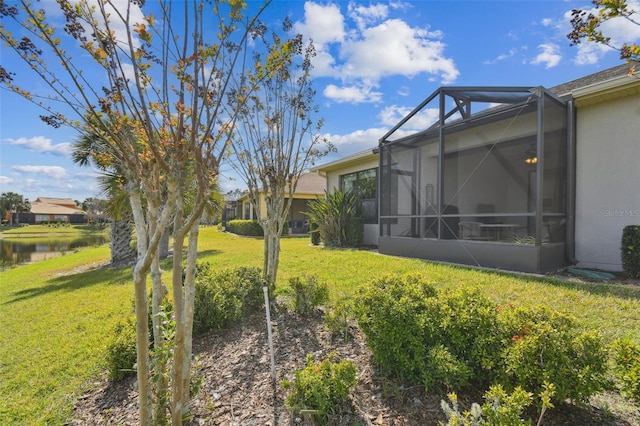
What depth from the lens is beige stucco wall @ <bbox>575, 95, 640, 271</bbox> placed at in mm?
5867

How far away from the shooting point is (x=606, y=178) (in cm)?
614

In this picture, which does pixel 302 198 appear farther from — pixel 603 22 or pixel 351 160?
pixel 603 22


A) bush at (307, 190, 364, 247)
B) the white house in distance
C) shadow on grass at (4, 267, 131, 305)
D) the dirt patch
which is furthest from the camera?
bush at (307, 190, 364, 247)

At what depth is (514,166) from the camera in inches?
303

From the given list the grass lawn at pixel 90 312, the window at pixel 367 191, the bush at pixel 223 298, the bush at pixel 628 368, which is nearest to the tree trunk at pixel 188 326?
the grass lawn at pixel 90 312

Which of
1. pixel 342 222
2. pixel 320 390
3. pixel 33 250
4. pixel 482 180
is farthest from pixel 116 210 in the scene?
pixel 33 250

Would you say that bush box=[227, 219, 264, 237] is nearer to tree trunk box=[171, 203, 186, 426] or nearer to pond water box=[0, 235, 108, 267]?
pond water box=[0, 235, 108, 267]

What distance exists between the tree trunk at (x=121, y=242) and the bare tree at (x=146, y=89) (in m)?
11.4

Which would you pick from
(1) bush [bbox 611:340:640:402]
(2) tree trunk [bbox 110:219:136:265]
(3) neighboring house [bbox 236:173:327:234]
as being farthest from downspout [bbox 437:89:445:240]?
(3) neighboring house [bbox 236:173:327:234]

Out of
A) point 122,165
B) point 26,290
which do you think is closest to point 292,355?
point 122,165

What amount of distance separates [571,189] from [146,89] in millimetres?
7833

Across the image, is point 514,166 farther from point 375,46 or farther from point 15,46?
point 15,46

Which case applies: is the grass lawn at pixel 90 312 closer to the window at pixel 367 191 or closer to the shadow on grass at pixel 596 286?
the shadow on grass at pixel 596 286

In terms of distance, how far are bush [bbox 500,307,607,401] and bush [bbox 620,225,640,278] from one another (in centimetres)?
479
